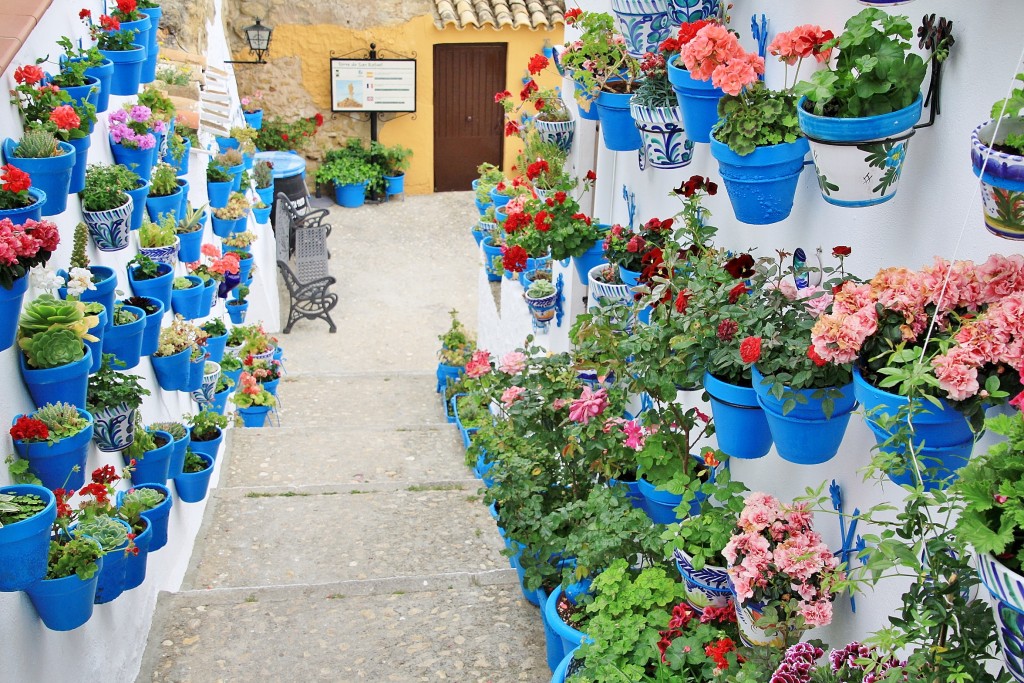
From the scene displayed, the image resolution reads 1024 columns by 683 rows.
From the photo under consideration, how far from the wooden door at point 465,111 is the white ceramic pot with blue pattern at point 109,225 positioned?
1059 centimetres

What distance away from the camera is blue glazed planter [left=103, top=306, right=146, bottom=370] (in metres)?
4.26

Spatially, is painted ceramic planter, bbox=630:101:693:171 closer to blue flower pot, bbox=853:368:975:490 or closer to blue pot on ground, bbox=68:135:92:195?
blue flower pot, bbox=853:368:975:490

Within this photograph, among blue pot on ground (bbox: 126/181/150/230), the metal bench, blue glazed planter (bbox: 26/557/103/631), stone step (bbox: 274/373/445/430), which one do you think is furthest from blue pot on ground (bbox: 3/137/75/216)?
the metal bench

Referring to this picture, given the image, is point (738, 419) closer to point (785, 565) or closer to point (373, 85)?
point (785, 565)

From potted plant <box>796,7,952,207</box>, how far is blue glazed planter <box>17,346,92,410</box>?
258cm

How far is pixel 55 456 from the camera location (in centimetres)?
341

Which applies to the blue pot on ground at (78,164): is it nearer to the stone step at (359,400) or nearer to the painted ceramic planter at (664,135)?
the painted ceramic planter at (664,135)

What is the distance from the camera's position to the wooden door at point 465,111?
1457 centimetres

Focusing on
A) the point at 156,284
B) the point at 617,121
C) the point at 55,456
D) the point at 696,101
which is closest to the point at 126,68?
the point at 156,284

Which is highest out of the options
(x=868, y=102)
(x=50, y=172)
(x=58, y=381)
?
(x=868, y=102)

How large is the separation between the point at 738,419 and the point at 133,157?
3773mm

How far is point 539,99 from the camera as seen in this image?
238 inches

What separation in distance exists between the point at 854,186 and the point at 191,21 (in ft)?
32.1

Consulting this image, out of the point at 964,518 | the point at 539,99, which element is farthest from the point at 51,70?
the point at 964,518
